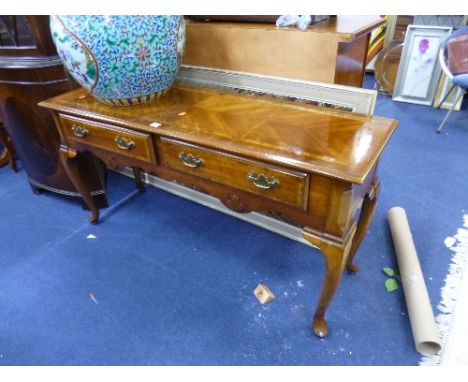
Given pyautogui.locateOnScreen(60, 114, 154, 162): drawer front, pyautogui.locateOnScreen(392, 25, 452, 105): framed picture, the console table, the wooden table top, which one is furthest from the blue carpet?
pyautogui.locateOnScreen(392, 25, 452, 105): framed picture

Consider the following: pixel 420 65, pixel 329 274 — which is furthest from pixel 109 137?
pixel 420 65

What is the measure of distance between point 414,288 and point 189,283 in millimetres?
904

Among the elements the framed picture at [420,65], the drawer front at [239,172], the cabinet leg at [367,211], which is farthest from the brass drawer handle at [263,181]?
the framed picture at [420,65]

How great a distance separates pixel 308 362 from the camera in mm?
1186

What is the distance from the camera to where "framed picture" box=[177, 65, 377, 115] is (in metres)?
1.22

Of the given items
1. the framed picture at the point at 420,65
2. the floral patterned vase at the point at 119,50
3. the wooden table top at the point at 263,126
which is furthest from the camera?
the framed picture at the point at 420,65

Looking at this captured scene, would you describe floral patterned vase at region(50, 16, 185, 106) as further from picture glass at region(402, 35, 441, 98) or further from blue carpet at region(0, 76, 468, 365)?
picture glass at region(402, 35, 441, 98)

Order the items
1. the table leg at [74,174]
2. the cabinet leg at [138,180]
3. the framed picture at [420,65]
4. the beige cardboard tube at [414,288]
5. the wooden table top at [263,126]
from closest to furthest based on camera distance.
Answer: the wooden table top at [263,126] < the beige cardboard tube at [414,288] < the table leg at [74,174] < the cabinet leg at [138,180] < the framed picture at [420,65]

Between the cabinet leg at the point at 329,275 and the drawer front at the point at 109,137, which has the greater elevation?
the drawer front at the point at 109,137

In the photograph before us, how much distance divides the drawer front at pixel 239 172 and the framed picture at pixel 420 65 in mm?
2670

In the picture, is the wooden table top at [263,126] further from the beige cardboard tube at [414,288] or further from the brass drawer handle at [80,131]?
the beige cardboard tube at [414,288]

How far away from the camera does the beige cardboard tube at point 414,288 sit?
1168mm

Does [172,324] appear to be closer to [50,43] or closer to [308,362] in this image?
[308,362]

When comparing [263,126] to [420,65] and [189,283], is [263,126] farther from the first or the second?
[420,65]
